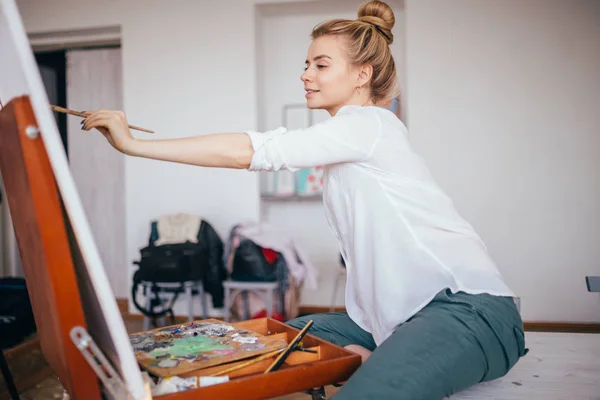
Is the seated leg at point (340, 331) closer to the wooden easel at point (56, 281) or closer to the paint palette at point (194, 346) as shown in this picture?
the paint palette at point (194, 346)

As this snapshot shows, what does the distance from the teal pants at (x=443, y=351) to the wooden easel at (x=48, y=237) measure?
394mm

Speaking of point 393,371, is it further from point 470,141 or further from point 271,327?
point 470,141

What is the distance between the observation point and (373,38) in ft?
4.47

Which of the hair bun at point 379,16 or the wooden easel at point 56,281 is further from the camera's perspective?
the hair bun at point 379,16

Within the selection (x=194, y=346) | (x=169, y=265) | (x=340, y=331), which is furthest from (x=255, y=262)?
(x=194, y=346)

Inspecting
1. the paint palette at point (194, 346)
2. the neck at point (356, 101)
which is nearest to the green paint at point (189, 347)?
the paint palette at point (194, 346)

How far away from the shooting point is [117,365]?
83cm

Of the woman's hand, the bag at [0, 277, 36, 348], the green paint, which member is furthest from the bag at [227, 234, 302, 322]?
the woman's hand

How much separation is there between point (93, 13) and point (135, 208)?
1649mm

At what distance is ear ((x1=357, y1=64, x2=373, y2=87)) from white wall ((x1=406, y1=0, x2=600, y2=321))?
9.25 ft

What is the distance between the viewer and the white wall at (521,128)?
3971 millimetres

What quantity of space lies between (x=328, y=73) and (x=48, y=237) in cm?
80

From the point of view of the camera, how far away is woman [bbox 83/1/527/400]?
3.18ft

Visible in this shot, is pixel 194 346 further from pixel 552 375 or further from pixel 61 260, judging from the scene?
pixel 552 375
